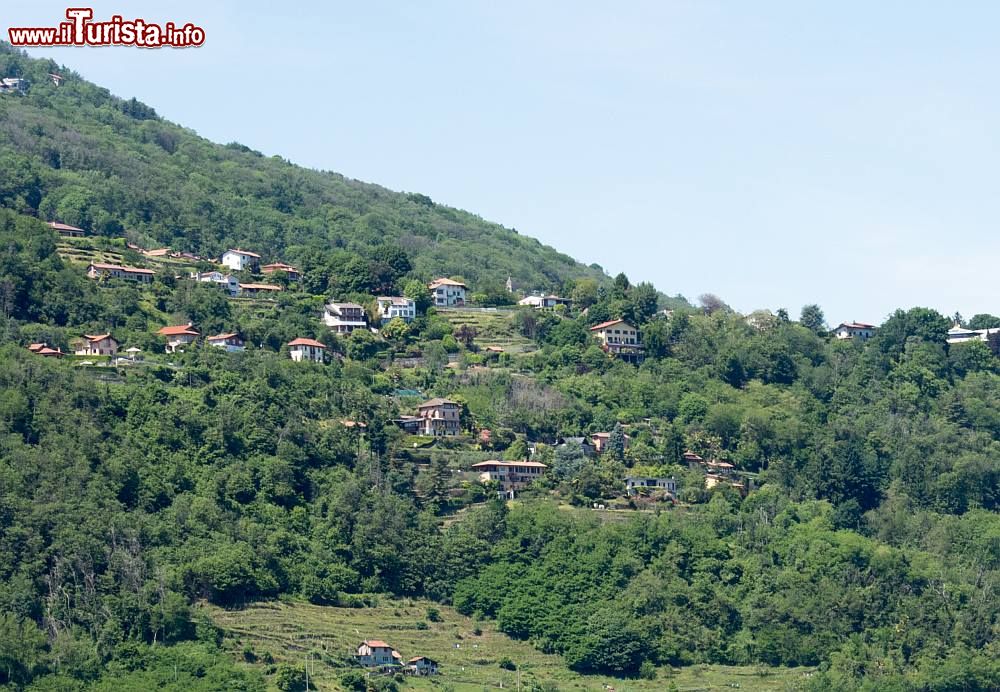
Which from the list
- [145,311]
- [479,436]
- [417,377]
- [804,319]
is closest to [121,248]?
[145,311]

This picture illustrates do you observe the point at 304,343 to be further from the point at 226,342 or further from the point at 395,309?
the point at 395,309

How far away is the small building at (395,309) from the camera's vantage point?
284ft

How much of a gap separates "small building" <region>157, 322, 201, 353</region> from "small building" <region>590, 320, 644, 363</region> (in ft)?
58.1

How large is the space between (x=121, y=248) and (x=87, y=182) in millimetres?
9963

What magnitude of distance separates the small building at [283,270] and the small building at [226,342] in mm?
12328

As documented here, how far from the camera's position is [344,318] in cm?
8475

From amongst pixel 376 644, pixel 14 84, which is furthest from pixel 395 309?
pixel 14 84

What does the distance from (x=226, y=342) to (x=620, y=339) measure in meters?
17.5

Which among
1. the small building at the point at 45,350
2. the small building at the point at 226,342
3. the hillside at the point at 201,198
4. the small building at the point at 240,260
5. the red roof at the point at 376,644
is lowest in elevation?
the red roof at the point at 376,644

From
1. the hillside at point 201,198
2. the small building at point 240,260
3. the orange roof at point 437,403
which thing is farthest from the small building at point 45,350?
the small building at point 240,260

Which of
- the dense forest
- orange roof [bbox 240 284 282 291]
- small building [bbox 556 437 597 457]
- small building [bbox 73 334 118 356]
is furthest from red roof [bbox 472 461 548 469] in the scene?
orange roof [bbox 240 284 282 291]

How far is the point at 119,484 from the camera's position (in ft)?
206

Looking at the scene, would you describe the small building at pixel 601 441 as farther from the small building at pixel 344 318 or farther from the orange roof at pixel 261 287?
the orange roof at pixel 261 287

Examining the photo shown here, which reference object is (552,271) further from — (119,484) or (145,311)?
(119,484)
